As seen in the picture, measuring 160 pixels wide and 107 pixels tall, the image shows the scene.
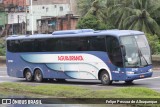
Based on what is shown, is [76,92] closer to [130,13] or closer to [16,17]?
[130,13]

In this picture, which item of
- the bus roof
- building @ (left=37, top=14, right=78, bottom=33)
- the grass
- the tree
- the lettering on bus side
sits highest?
building @ (left=37, top=14, right=78, bottom=33)

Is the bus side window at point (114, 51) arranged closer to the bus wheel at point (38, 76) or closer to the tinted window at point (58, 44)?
the tinted window at point (58, 44)

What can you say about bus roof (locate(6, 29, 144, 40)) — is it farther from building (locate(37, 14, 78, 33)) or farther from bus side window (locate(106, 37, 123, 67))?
building (locate(37, 14, 78, 33))

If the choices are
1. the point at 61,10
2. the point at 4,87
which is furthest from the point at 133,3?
the point at 4,87

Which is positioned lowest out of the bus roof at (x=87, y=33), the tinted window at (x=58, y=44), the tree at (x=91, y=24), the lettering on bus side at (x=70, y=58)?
the lettering on bus side at (x=70, y=58)

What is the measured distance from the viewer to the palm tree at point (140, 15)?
179 feet

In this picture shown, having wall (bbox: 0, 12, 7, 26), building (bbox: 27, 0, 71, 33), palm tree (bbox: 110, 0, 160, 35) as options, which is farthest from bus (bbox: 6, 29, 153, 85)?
wall (bbox: 0, 12, 7, 26)

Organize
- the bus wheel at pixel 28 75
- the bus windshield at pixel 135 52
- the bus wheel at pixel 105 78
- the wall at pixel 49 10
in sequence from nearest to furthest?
the bus windshield at pixel 135 52, the bus wheel at pixel 105 78, the bus wheel at pixel 28 75, the wall at pixel 49 10

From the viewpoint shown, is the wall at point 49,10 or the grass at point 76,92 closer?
the grass at point 76,92

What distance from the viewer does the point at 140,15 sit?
54938 millimetres

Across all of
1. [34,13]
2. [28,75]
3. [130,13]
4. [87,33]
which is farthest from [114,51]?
[34,13]

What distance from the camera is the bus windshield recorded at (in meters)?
22.8

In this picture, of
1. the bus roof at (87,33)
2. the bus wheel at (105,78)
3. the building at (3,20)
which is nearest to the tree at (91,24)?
the building at (3,20)

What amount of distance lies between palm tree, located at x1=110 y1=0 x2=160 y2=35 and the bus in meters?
27.7
